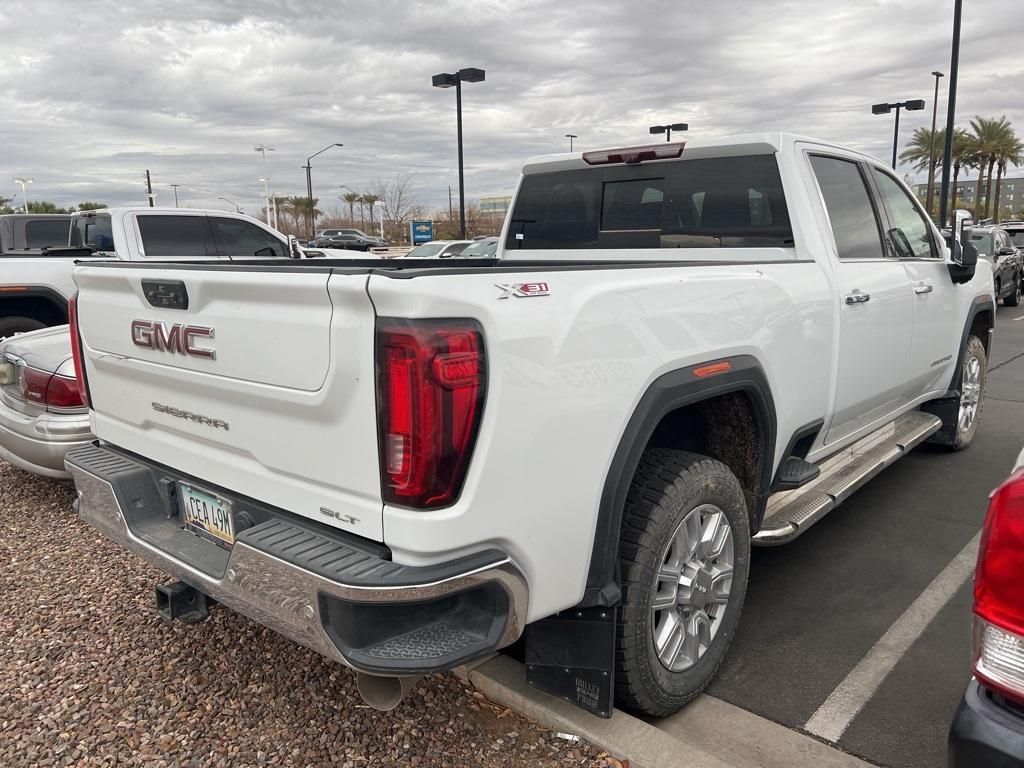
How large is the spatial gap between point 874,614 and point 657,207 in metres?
2.19

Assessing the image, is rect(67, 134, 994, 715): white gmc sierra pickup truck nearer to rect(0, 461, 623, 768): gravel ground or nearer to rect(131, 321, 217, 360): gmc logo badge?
rect(131, 321, 217, 360): gmc logo badge

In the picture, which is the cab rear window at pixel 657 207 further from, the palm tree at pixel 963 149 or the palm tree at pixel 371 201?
the palm tree at pixel 371 201

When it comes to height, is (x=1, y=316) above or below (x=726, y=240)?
below

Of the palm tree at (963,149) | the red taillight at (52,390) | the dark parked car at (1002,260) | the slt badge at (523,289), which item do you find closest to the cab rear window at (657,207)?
the slt badge at (523,289)

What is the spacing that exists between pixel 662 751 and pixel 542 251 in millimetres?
2834

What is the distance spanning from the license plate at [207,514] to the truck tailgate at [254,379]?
0.08 m

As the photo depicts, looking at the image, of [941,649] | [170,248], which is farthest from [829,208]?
[170,248]

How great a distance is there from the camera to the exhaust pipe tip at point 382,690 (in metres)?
2.34

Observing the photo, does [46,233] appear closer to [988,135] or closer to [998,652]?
[998,652]

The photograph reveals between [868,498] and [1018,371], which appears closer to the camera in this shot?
[868,498]

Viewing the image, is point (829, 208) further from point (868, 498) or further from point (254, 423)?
point (254, 423)

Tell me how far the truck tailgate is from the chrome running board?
1.97 meters

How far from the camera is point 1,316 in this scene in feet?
26.0

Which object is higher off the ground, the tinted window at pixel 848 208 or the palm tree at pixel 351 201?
the palm tree at pixel 351 201
